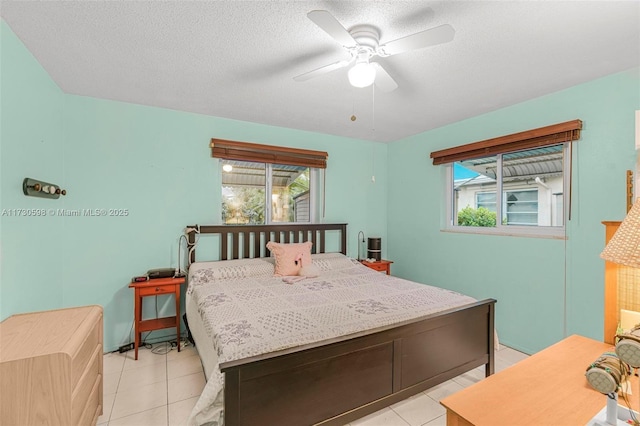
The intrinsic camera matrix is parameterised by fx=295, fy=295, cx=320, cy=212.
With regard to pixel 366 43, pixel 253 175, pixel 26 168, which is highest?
pixel 366 43

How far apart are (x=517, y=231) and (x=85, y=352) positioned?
3662 mm

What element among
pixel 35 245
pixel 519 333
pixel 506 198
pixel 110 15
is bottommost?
pixel 519 333

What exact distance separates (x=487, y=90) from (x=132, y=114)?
11.2ft

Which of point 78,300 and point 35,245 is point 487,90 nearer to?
point 35,245

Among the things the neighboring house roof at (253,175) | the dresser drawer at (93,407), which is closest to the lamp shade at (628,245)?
the dresser drawer at (93,407)

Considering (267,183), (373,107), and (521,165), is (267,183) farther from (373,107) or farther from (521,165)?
(521,165)

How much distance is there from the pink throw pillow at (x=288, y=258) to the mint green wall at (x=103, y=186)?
87cm

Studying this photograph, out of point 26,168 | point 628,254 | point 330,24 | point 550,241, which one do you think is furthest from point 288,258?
point 628,254

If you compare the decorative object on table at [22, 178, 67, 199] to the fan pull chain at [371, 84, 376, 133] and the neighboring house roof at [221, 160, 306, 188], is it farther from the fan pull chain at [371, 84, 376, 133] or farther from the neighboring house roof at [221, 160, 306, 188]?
the fan pull chain at [371, 84, 376, 133]

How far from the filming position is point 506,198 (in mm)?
3217

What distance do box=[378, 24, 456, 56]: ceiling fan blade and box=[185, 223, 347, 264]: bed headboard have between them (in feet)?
8.06

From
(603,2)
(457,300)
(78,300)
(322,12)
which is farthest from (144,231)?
(603,2)

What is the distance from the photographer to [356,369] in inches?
66.4

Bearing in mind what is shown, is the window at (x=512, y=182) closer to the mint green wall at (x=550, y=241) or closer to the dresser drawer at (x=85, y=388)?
the mint green wall at (x=550, y=241)
